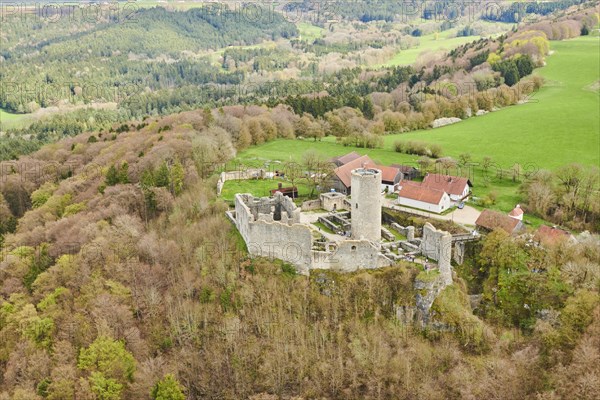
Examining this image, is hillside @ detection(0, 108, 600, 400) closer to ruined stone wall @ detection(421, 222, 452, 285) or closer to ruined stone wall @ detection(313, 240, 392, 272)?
ruined stone wall @ detection(313, 240, 392, 272)

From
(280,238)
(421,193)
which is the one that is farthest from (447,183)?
(280,238)

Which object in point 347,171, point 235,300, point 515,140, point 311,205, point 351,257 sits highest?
point 347,171

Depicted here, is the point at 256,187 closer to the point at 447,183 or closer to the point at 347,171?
the point at 347,171

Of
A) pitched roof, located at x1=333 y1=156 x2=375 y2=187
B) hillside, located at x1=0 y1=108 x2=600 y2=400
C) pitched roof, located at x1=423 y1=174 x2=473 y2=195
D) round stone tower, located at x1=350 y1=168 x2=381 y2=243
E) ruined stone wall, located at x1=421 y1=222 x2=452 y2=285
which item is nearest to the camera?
hillside, located at x1=0 y1=108 x2=600 y2=400

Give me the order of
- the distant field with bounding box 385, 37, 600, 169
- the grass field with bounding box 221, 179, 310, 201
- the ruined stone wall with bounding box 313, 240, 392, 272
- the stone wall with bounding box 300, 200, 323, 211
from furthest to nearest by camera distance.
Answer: the distant field with bounding box 385, 37, 600, 169
the grass field with bounding box 221, 179, 310, 201
the stone wall with bounding box 300, 200, 323, 211
the ruined stone wall with bounding box 313, 240, 392, 272

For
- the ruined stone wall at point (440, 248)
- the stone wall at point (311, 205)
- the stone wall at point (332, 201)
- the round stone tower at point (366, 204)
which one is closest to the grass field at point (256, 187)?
the stone wall at point (311, 205)

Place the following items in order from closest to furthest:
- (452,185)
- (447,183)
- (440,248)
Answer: (440,248) < (452,185) < (447,183)

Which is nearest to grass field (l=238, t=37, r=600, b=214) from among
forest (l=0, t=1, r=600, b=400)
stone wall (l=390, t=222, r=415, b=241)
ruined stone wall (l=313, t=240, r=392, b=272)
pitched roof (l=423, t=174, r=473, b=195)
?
forest (l=0, t=1, r=600, b=400)
